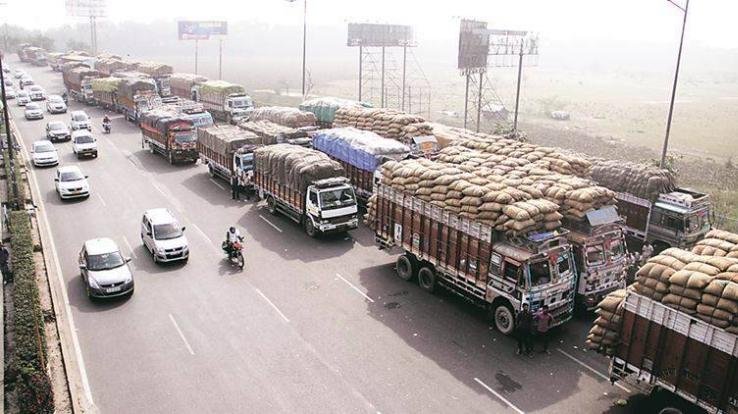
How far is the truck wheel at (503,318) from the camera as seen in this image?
660 inches

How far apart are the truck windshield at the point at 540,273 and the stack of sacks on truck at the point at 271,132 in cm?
1957

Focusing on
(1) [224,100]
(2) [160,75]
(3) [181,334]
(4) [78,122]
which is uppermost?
(2) [160,75]

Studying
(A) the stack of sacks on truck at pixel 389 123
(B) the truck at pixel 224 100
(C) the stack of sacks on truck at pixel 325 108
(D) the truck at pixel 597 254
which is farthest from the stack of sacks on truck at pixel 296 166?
(B) the truck at pixel 224 100

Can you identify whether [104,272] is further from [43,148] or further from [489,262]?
[43,148]

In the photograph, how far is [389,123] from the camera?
32.7 m

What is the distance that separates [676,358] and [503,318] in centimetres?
537

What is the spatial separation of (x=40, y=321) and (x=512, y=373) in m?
12.7

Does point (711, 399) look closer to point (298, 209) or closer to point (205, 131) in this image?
point (298, 209)

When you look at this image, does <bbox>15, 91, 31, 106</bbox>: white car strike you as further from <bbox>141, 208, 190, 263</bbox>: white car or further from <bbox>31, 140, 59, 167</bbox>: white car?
<bbox>141, 208, 190, 263</bbox>: white car

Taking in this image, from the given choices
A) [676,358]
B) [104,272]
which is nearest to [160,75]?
[104,272]

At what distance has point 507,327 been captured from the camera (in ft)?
55.9

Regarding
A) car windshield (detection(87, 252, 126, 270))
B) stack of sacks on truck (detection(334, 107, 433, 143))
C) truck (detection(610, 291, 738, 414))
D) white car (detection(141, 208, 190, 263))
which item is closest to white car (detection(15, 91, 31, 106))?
stack of sacks on truck (detection(334, 107, 433, 143))

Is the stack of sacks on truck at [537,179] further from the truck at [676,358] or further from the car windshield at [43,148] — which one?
the car windshield at [43,148]

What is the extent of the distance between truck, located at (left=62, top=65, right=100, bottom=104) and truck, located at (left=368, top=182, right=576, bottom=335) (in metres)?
55.4
